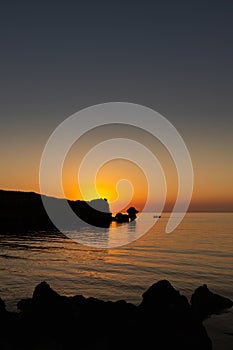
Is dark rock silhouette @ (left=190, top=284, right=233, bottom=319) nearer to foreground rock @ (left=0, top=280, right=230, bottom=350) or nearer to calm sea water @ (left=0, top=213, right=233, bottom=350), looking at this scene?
calm sea water @ (left=0, top=213, right=233, bottom=350)

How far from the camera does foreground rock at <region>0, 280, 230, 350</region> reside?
644 inches

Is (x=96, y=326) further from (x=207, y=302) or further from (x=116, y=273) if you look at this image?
(x=116, y=273)

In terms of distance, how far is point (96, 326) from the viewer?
18.3 metres

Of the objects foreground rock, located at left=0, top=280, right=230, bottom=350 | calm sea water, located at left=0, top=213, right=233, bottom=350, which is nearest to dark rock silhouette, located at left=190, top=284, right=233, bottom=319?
calm sea water, located at left=0, top=213, right=233, bottom=350

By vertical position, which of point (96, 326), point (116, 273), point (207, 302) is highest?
point (207, 302)

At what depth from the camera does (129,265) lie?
47469mm

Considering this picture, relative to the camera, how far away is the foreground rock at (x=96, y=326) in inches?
644

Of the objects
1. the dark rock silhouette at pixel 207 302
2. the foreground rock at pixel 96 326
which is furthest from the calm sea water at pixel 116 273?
the foreground rock at pixel 96 326

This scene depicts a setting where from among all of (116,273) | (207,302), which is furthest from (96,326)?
(116,273)

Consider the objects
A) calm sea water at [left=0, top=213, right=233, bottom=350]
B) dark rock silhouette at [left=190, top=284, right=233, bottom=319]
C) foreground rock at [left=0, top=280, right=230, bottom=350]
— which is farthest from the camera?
calm sea water at [left=0, top=213, right=233, bottom=350]

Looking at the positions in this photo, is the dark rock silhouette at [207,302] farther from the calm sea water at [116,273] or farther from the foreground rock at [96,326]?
the foreground rock at [96,326]

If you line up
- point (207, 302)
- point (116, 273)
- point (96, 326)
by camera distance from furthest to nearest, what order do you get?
point (116, 273)
point (207, 302)
point (96, 326)

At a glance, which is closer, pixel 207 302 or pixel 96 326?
pixel 96 326

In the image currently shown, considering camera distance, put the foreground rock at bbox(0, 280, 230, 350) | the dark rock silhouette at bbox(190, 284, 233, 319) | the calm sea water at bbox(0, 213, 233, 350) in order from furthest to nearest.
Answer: the calm sea water at bbox(0, 213, 233, 350)
the dark rock silhouette at bbox(190, 284, 233, 319)
the foreground rock at bbox(0, 280, 230, 350)
